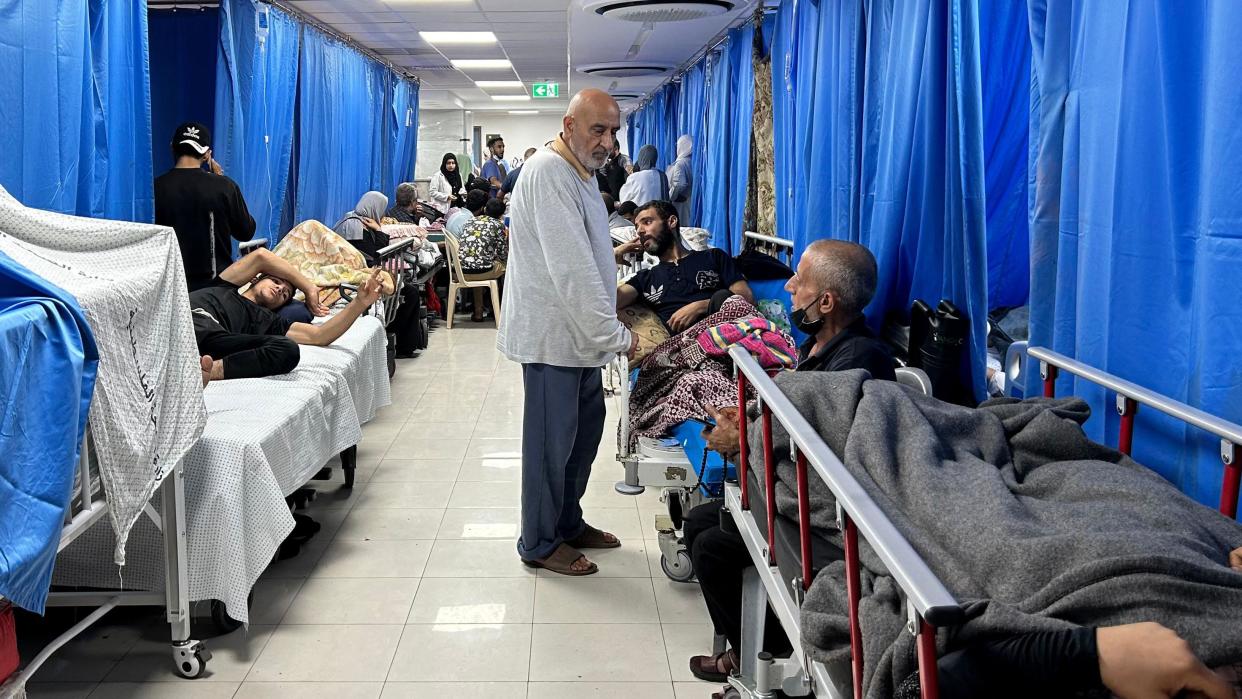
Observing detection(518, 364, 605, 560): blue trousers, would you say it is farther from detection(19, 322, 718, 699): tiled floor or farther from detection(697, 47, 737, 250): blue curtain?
detection(697, 47, 737, 250): blue curtain

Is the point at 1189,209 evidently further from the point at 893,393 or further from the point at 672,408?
the point at 672,408

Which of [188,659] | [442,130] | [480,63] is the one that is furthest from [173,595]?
[442,130]

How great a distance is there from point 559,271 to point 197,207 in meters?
2.50

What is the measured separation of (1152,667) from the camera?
1.07 meters

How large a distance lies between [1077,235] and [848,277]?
60 cm

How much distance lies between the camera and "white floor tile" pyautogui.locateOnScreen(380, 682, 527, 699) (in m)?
2.45

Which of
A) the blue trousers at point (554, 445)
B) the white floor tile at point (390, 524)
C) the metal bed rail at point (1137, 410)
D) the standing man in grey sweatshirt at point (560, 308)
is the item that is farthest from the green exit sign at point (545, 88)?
the metal bed rail at point (1137, 410)

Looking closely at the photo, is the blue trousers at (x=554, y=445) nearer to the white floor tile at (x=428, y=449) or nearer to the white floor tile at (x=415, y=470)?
the white floor tile at (x=415, y=470)

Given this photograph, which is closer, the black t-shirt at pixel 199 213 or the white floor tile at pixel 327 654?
the white floor tile at pixel 327 654

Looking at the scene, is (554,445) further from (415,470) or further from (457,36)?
(457,36)

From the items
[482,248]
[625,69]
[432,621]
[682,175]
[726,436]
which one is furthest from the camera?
[625,69]

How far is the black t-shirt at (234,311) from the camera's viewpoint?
3.62m

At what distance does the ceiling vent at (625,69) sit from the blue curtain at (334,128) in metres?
2.29

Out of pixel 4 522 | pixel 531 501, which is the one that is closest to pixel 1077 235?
pixel 531 501
